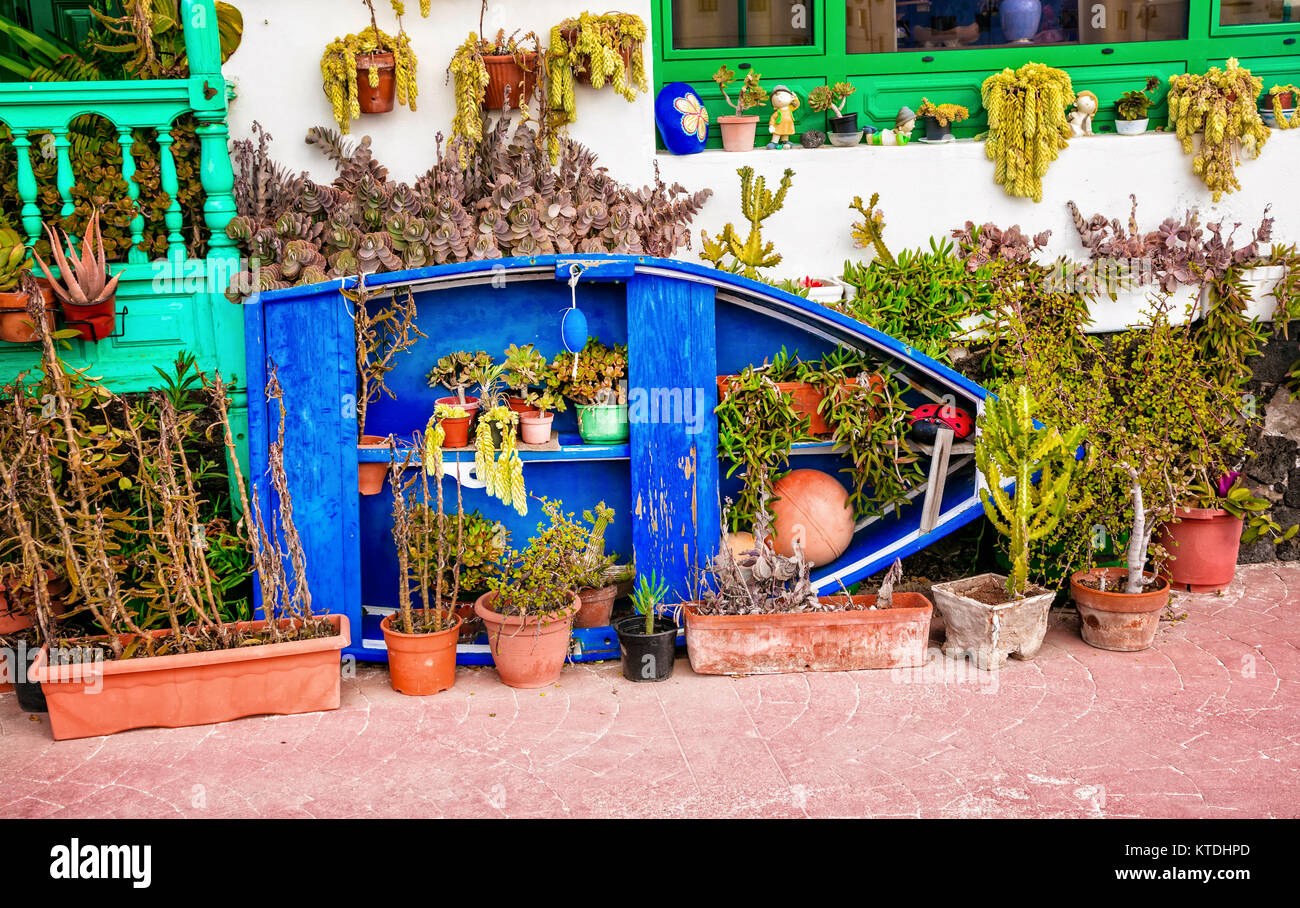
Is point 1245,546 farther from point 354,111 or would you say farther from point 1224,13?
point 354,111

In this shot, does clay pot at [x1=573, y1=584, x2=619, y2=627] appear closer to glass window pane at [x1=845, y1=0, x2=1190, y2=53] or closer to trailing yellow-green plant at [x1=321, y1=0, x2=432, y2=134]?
trailing yellow-green plant at [x1=321, y1=0, x2=432, y2=134]

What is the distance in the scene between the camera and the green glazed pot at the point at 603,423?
246 inches

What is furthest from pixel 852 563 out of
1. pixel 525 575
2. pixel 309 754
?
pixel 309 754

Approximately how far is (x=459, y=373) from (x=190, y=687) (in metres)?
2.09

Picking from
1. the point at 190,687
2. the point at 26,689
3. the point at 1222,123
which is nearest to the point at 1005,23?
the point at 1222,123

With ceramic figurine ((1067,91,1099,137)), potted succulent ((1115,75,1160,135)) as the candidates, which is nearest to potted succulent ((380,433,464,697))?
ceramic figurine ((1067,91,1099,137))

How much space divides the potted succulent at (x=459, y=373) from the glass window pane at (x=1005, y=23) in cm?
356

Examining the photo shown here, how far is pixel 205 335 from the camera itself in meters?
6.55

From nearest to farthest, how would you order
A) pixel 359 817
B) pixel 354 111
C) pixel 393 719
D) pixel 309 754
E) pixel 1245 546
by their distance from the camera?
1. pixel 359 817
2. pixel 309 754
3. pixel 393 719
4. pixel 354 111
5. pixel 1245 546

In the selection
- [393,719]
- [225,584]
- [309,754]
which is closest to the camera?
[309,754]

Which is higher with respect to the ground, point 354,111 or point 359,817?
point 354,111

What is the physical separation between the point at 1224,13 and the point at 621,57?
166 inches

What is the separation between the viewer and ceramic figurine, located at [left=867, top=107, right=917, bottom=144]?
777 cm

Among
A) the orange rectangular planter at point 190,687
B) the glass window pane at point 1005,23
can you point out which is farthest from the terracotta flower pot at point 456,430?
the glass window pane at point 1005,23
